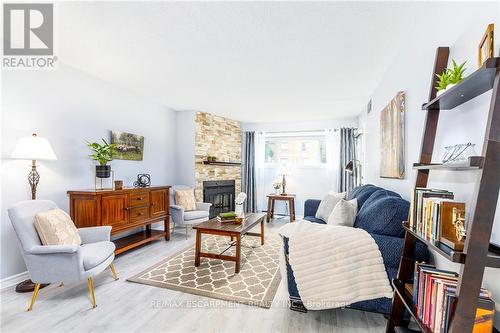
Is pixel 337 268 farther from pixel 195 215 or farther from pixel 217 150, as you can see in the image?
pixel 217 150

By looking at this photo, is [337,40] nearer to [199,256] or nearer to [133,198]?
[199,256]

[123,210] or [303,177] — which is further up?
[303,177]

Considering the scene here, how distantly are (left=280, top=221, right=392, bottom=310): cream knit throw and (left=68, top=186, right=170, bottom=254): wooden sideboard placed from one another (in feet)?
7.45

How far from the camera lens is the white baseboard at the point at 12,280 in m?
2.36

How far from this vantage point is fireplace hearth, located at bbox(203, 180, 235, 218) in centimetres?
522

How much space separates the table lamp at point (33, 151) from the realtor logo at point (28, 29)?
880 mm

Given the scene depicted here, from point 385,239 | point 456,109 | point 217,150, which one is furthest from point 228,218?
point 217,150

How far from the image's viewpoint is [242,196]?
3191mm

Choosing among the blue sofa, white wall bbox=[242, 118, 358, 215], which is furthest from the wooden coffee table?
white wall bbox=[242, 118, 358, 215]

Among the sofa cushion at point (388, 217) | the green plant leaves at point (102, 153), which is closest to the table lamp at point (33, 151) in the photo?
the green plant leaves at point (102, 153)

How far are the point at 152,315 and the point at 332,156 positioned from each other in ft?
15.5

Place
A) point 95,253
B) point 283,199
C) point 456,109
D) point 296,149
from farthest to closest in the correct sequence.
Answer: point 296,149, point 283,199, point 95,253, point 456,109

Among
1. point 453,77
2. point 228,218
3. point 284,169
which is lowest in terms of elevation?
point 228,218

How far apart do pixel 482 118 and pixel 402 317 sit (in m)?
1.27
